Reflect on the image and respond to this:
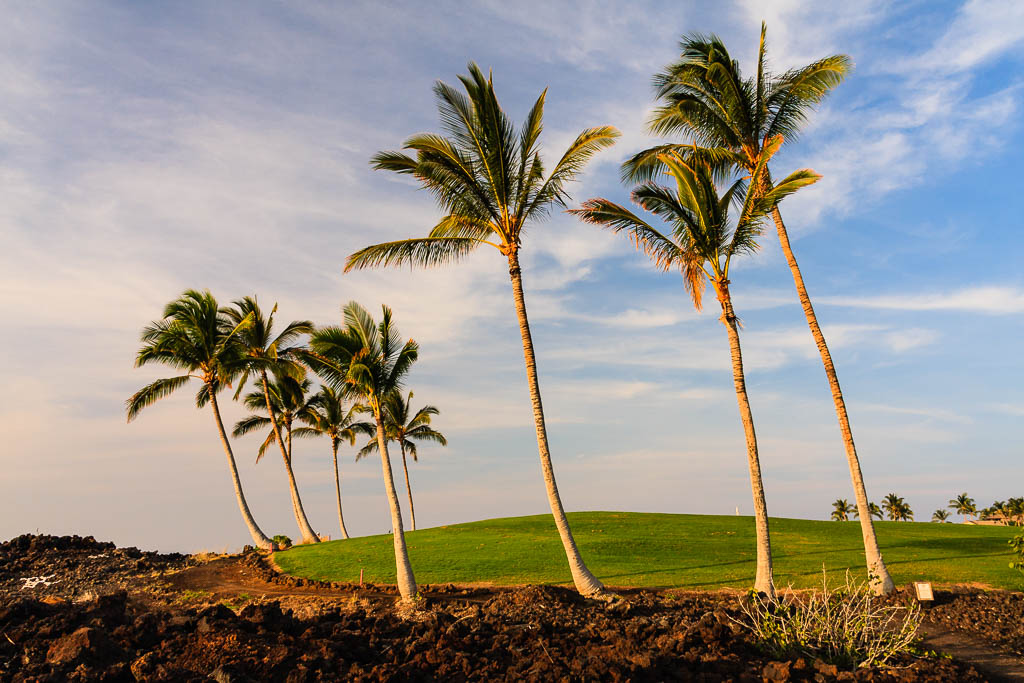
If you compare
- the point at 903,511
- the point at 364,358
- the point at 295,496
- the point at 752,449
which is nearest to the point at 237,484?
the point at 295,496

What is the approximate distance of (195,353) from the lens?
3056 cm

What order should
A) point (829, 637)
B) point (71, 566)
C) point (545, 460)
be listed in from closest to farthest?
point (829, 637)
point (545, 460)
point (71, 566)

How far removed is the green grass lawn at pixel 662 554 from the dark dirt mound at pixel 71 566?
17.3 ft

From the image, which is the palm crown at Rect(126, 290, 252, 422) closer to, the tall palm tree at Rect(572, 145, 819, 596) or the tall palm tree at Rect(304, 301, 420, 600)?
the tall palm tree at Rect(304, 301, 420, 600)

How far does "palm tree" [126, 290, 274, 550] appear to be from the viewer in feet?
98.5

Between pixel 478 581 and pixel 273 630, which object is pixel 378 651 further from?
pixel 478 581

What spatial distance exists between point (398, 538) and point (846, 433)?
13321mm

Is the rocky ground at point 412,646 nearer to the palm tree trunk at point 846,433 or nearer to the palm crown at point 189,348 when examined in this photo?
the palm tree trunk at point 846,433

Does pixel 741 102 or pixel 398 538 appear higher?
pixel 741 102

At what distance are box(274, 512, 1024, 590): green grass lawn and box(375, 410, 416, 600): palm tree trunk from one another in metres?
1.98

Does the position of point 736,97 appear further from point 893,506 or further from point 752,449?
point 893,506

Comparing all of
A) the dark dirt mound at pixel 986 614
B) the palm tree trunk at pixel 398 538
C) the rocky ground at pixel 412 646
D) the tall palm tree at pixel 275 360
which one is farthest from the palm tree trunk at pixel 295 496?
the dark dirt mound at pixel 986 614

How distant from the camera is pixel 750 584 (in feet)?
57.4

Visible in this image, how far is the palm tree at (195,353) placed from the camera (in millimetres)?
30016
